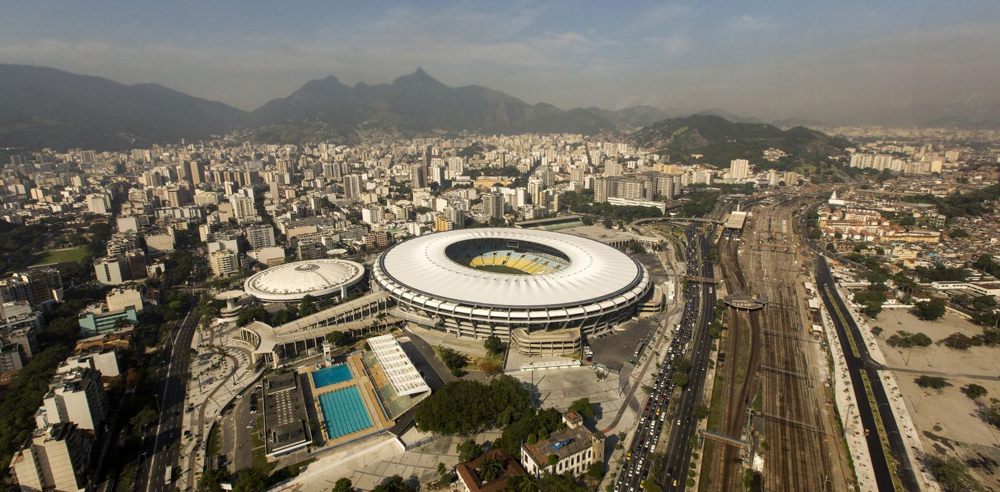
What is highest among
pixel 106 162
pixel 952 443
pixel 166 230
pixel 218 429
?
pixel 106 162

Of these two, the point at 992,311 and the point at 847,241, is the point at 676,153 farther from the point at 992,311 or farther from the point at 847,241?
the point at 992,311

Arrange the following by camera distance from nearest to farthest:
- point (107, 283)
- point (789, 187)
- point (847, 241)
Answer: point (107, 283)
point (847, 241)
point (789, 187)

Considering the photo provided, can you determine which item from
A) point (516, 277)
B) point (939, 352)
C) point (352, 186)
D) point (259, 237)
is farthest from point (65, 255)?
point (939, 352)

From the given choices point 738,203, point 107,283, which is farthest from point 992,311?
point 107,283

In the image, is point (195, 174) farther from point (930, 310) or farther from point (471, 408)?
point (930, 310)

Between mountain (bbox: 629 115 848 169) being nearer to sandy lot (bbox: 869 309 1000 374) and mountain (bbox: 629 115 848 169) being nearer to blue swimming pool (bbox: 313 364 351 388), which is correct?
sandy lot (bbox: 869 309 1000 374)
